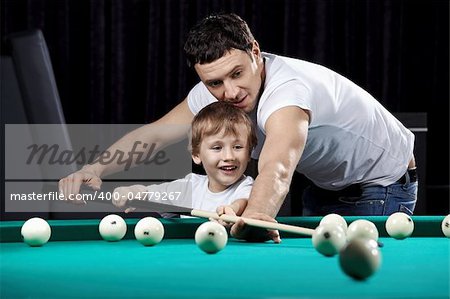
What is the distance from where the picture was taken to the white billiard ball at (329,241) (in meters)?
1.92

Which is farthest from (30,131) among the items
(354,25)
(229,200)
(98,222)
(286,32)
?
(354,25)

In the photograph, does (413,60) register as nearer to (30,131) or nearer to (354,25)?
(354,25)

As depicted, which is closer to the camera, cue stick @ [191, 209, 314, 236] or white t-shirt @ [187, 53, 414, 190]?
cue stick @ [191, 209, 314, 236]

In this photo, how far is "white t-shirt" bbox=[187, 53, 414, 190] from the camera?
9.05ft

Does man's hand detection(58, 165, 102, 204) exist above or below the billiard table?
above

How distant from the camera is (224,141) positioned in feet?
10.1

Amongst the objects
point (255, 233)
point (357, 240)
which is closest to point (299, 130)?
point (255, 233)

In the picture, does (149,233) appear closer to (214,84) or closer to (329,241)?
(329,241)

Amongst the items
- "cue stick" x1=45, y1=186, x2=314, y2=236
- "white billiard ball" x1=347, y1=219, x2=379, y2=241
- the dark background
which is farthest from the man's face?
the dark background

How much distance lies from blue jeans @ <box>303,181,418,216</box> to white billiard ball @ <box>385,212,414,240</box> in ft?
2.50

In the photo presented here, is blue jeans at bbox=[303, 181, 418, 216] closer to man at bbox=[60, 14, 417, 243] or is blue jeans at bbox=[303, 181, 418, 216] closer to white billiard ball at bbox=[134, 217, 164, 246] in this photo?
man at bbox=[60, 14, 417, 243]

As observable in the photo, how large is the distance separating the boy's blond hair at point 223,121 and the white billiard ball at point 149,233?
784mm

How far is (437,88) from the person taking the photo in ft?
17.8

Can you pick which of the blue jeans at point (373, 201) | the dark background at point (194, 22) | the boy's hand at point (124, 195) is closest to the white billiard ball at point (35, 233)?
the boy's hand at point (124, 195)
